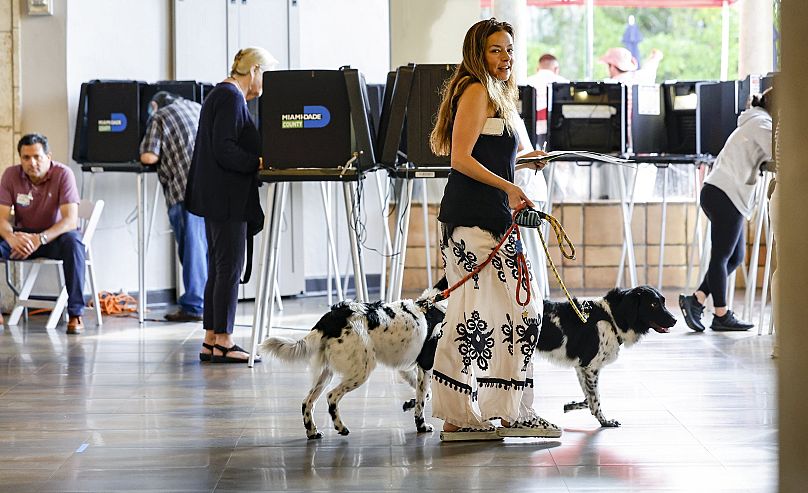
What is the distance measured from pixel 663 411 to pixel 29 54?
5.38 meters

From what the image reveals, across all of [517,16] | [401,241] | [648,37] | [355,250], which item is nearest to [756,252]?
[401,241]

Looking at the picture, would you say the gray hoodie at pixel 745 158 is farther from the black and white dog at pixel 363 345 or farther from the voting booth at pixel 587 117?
the black and white dog at pixel 363 345

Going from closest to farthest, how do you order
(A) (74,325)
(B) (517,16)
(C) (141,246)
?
(A) (74,325)
(C) (141,246)
(B) (517,16)

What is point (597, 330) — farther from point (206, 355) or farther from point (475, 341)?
point (206, 355)

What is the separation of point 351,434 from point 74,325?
11.1ft

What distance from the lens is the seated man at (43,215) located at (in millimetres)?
6910

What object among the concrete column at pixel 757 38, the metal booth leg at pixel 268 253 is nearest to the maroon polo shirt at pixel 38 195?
the metal booth leg at pixel 268 253

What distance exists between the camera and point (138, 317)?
755 cm

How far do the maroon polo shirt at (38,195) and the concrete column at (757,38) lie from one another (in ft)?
17.4

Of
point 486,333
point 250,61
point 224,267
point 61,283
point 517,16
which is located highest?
point 517,16

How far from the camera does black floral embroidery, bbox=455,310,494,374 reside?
3717mm

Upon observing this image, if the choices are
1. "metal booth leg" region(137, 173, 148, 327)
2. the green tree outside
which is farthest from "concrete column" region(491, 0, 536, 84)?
"metal booth leg" region(137, 173, 148, 327)

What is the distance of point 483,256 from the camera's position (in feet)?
12.1

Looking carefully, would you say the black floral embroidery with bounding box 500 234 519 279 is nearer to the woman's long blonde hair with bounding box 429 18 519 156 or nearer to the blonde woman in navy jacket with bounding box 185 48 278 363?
the woman's long blonde hair with bounding box 429 18 519 156
